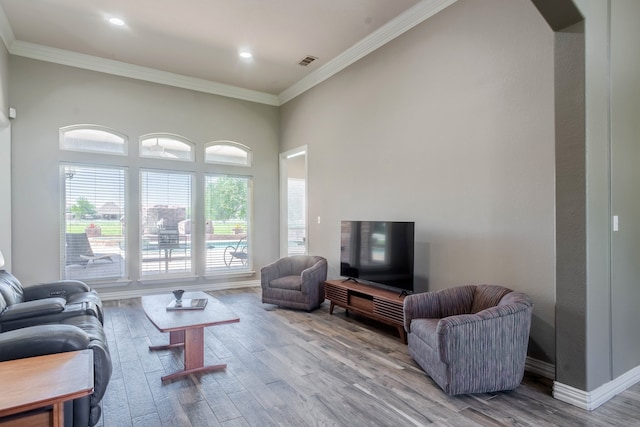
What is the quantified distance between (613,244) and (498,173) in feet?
3.42

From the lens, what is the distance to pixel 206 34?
468 centimetres

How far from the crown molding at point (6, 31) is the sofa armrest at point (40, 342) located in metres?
4.17

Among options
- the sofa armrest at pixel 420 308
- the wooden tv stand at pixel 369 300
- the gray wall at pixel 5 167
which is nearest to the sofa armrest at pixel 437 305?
the sofa armrest at pixel 420 308

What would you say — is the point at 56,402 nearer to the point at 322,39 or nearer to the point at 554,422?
the point at 554,422

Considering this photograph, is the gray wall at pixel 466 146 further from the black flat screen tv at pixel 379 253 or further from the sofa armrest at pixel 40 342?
the sofa armrest at pixel 40 342

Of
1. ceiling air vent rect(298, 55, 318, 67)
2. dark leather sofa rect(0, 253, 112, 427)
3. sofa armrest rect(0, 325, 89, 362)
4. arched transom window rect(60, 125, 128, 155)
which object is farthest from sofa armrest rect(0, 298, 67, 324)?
ceiling air vent rect(298, 55, 318, 67)

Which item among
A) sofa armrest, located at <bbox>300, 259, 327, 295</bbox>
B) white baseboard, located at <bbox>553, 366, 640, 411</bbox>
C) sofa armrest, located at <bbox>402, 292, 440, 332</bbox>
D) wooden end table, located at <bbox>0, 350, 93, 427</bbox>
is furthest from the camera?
sofa armrest, located at <bbox>300, 259, 327, 295</bbox>

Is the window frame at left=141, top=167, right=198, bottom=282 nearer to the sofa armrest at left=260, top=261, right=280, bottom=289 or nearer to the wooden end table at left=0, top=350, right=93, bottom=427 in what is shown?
the sofa armrest at left=260, top=261, right=280, bottom=289

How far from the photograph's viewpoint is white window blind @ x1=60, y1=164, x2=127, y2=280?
5.40 meters

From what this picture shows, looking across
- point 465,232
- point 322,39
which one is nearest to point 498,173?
point 465,232

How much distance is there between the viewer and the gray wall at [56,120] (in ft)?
16.5

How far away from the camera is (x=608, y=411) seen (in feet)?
8.07

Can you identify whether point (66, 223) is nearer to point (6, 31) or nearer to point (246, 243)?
point (6, 31)

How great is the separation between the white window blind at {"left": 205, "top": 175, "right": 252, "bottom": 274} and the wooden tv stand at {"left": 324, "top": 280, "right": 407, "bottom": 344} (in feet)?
7.96
